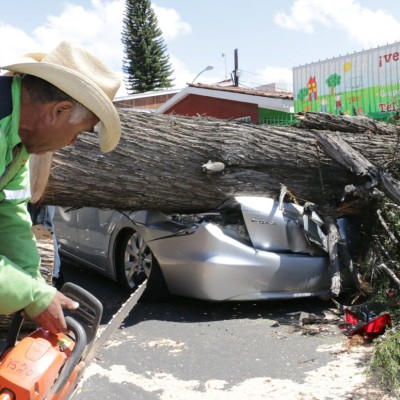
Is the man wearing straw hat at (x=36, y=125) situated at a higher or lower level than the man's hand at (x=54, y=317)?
higher

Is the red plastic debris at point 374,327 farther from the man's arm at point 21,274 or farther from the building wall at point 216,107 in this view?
the building wall at point 216,107

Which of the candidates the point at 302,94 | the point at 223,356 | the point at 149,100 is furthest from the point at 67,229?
the point at 149,100

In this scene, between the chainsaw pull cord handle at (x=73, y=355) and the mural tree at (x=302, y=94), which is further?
the mural tree at (x=302, y=94)

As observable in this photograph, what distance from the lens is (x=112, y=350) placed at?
173 inches

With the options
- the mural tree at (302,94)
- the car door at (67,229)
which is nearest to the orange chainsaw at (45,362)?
the car door at (67,229)

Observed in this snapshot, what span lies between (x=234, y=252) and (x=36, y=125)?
10.6ft

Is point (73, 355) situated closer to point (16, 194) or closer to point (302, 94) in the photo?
point (16, 194)

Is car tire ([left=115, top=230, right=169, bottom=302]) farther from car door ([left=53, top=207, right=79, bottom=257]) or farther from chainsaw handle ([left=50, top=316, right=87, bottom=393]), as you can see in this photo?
chainsaw handle ([left=50, top=316, right=87, bottom=393])

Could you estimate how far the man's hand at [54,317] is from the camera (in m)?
2.00

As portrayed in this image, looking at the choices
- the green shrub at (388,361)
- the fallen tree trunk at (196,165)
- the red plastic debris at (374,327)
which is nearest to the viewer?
the green shrub at (388,361)

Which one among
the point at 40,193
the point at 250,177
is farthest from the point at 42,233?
the point at 250,177

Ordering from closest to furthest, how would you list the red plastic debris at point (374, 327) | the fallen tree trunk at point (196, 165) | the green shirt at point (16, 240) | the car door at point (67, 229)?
the green shirt at point (16, 240) < the red plastic debris at point (374, 327) < the fallen tree trunk at point (196, 165) < the car door at point (67, 229)

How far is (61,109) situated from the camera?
6.19 feet

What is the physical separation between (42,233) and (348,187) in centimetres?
283
